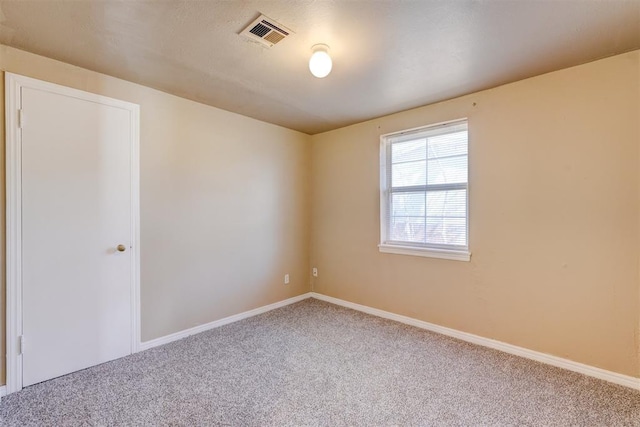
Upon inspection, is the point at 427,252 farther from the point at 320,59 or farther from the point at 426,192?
the point at 320,59

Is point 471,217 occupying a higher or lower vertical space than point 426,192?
lower

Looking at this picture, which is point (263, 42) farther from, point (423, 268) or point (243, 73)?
point (423, 268)

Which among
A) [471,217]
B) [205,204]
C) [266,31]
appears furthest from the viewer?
[205,204]

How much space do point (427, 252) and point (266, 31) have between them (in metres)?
2.50

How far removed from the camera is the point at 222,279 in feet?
10.8

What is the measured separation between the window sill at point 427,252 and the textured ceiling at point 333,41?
5.10 feet

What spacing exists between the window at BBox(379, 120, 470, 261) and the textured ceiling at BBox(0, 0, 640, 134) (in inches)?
22.7

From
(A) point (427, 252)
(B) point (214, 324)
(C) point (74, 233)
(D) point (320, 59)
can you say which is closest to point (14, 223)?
(C) point (74, 233)

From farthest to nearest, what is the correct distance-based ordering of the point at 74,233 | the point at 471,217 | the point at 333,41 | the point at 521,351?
1. the point at 471,217
2. the point at 521,351
3. the point at 74,233
4. the point at 333,41

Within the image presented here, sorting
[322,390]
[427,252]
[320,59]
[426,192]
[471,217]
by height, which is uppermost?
[320,59]

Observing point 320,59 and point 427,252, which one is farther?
point 427,252

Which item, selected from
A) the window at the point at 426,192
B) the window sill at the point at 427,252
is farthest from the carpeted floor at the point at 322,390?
the window at the point at 426,192

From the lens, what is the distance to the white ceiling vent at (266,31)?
1772mm

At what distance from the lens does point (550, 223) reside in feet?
7.96
